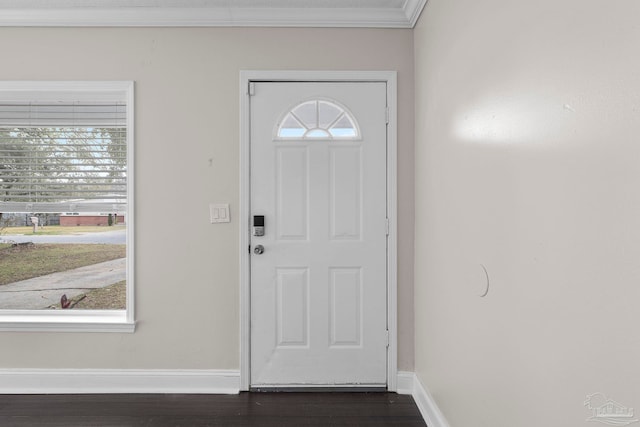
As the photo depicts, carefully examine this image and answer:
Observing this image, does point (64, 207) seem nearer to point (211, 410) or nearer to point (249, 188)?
point (249, 188)

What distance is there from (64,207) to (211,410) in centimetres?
162

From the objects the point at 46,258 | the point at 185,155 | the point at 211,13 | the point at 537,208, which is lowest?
the point at 46,258

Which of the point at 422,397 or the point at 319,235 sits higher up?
the point at 319,235

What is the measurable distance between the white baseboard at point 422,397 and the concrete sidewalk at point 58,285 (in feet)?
6.54

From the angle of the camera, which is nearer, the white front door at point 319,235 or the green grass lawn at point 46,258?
the white front door at point 319,235

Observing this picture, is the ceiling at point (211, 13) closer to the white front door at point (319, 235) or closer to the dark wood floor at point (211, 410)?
the white front door at point (319, 235)

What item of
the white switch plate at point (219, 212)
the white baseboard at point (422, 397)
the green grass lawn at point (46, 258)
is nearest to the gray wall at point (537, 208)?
the white baseboard at point (422, 397)

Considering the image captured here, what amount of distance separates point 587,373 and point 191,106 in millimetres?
2299

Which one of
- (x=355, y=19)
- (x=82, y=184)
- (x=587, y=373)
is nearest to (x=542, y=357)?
(x=587, y=373)

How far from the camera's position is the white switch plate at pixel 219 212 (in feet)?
7.45

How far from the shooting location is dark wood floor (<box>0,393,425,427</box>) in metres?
1.97

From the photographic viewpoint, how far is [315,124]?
89.5 inches
